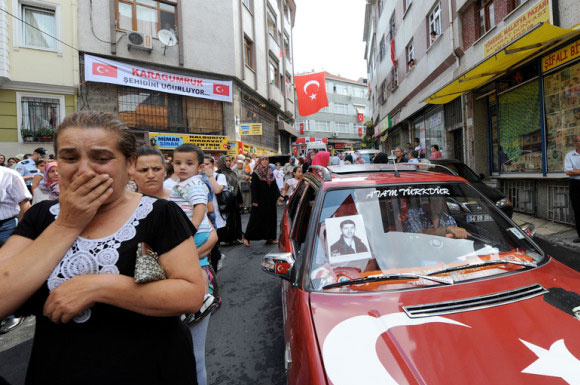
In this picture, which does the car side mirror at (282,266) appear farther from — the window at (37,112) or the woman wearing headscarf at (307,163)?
the window at (37,112)

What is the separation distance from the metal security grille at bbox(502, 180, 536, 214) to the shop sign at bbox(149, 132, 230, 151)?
11.5 metres

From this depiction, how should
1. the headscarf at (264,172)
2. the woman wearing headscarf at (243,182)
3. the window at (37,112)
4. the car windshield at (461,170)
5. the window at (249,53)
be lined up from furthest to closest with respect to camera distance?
the window at (249,53) < the window at (37,112) < the woman wearing headscarf at (243,182) < the headscarf at (264,172) < the car windshield at (461,170)

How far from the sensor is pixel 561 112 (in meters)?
7.08

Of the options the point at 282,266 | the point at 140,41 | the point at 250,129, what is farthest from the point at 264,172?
the point at 140,41

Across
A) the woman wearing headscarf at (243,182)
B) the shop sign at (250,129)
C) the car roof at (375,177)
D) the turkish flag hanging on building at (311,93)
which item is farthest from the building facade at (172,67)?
the car roof at (375,177)

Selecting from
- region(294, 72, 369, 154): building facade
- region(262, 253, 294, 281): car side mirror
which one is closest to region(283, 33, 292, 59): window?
region(294, 72, 369, 154): building facade

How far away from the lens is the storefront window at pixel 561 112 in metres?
6.68

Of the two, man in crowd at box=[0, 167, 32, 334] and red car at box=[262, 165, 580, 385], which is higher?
→ man in crowd at box=[0, 167, 32, 334]

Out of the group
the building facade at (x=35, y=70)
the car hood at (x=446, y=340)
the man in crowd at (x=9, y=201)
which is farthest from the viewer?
the building facade at (x=35, y=70)

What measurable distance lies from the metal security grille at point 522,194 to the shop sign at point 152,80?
12.3 meters

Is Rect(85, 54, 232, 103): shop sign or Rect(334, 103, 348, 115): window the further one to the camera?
Rect(334, 103, 348, 115): window

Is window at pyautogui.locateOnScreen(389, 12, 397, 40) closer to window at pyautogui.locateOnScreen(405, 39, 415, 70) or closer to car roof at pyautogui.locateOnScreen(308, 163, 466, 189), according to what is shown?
window at pyautogui.locateOnScreen(405, 39, 415, 70)

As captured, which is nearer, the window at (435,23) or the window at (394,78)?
the window at (435,23)

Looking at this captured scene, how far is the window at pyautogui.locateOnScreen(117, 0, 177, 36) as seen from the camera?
44.7 ft
